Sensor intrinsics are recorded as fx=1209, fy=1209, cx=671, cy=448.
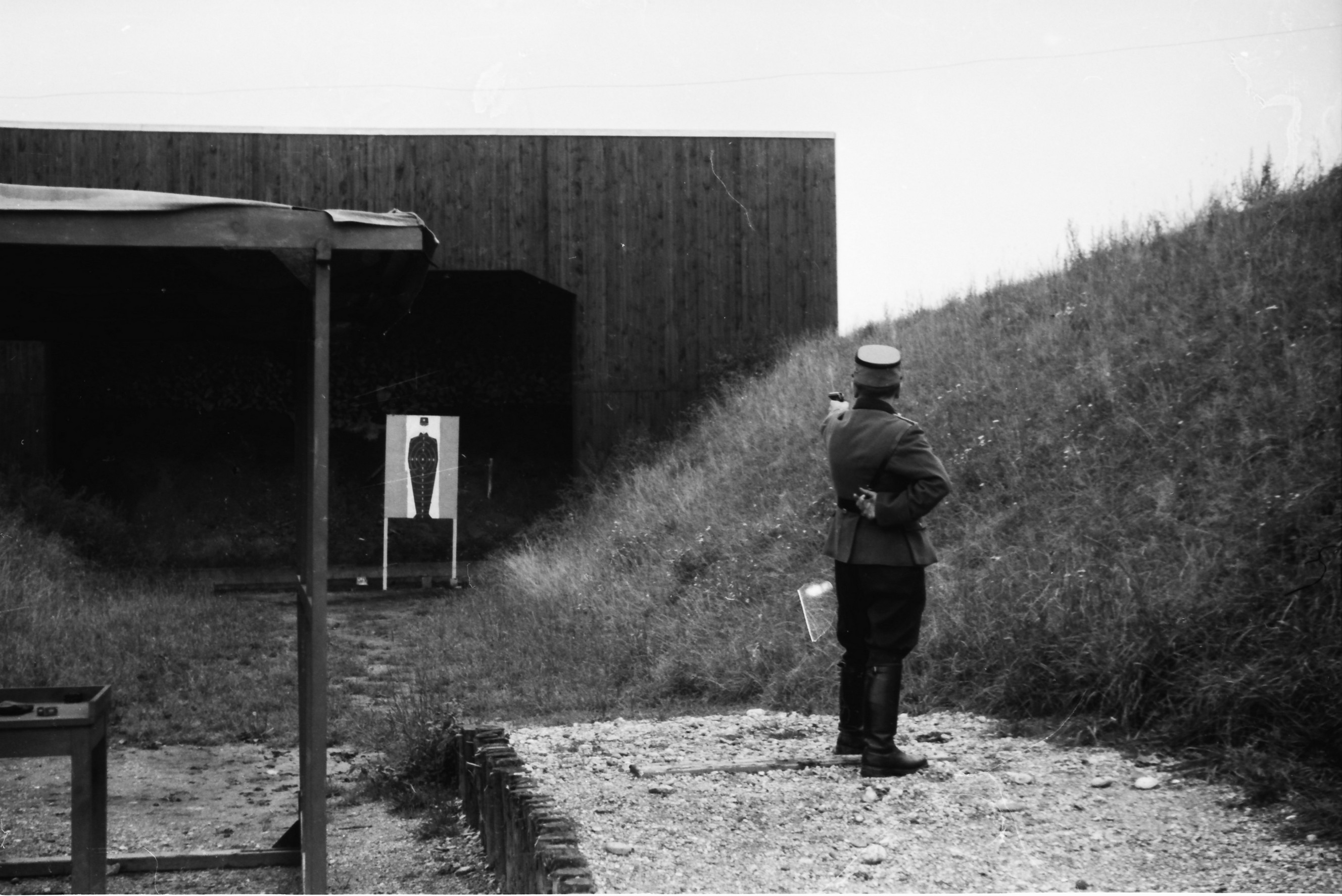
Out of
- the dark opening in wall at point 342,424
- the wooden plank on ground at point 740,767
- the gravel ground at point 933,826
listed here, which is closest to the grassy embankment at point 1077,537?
the gravel ground at point 933,826

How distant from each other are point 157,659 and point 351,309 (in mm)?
5907

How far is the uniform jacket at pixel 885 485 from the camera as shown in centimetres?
561

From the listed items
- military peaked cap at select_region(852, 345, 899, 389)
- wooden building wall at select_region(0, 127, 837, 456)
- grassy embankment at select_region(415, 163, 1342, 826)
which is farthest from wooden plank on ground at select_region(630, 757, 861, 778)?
wooden building wall at select_region(0, 127, 837, 456)

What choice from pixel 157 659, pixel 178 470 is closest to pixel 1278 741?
pixel 157 659

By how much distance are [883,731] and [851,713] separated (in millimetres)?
441

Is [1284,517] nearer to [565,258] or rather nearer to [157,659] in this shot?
A: [157,659]

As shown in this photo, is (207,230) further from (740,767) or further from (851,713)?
(851,713)

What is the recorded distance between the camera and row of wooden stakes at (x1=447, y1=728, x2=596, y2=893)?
12.9 ft

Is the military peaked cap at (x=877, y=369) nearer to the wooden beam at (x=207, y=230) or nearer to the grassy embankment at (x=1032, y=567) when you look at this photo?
the grassy embankment at (x=1032, y=567)

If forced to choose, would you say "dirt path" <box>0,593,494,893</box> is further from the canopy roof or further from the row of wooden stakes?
the canopy roof

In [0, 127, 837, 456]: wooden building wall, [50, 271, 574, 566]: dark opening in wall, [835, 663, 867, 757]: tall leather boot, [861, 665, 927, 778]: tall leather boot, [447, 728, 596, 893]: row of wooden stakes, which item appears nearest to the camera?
[447, 728, 596, 893]: row of wooden stakes

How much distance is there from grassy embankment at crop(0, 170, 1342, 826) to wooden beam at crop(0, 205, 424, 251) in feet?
13.9

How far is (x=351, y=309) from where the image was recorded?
551 centimetres

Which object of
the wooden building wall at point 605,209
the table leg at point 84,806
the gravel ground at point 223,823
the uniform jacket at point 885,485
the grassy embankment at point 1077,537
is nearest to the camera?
the table leg at point 84,806
